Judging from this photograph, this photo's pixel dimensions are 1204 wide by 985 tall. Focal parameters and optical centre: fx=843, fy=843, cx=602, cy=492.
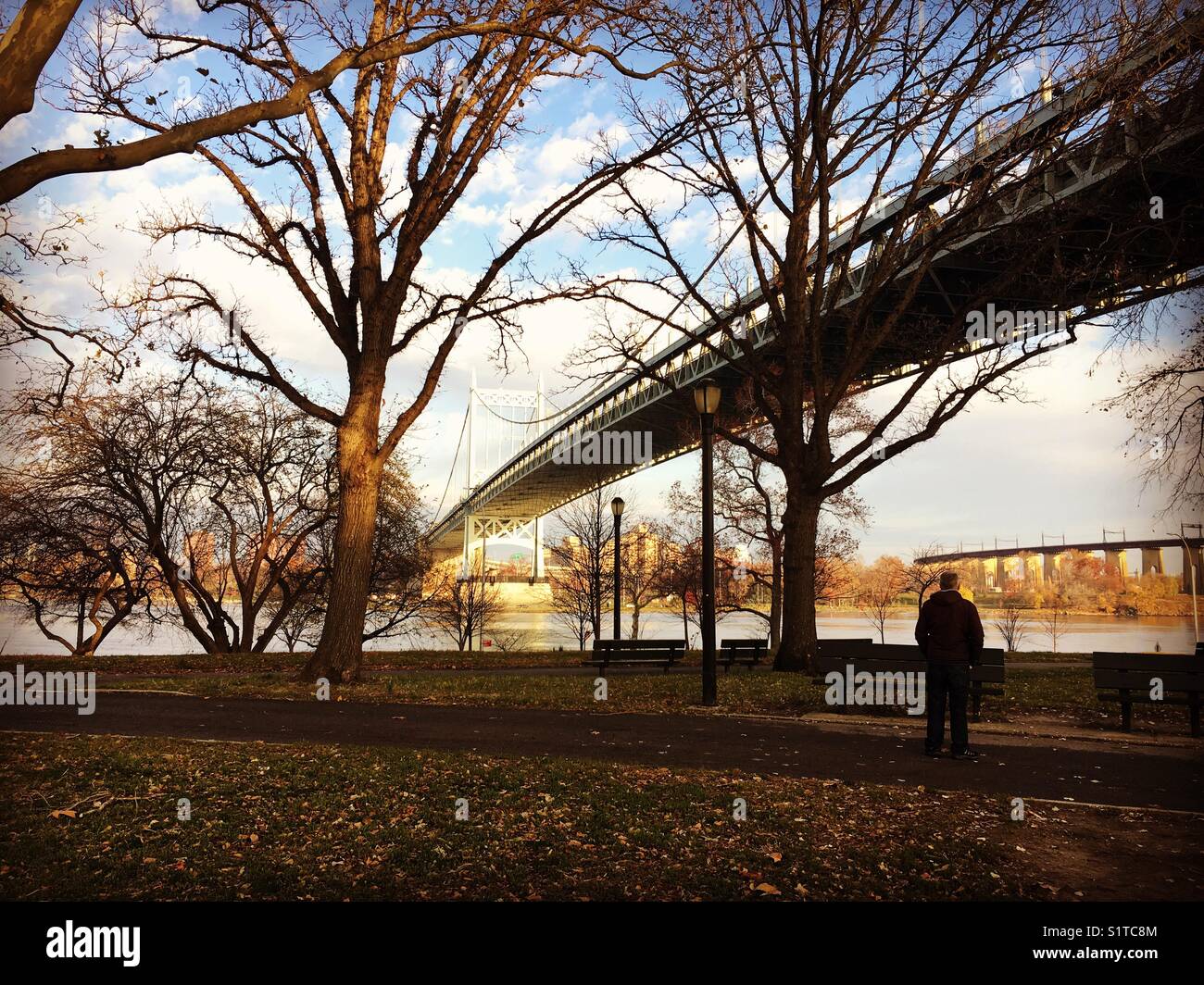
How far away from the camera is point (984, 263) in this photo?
65.8ft

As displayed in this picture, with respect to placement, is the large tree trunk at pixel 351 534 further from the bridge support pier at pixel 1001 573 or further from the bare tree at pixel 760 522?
the bridge support pier at pixel 1001 573

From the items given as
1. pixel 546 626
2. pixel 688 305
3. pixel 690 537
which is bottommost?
pixel 546 626

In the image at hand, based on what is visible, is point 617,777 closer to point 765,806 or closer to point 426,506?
point 765,806

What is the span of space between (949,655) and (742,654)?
27.3 feet

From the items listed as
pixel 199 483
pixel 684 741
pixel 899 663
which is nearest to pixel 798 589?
pixel 899 663

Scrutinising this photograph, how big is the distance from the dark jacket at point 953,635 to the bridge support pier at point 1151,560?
99.7 ft

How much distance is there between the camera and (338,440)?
35.9ft

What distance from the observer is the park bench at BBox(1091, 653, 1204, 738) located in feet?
26.4

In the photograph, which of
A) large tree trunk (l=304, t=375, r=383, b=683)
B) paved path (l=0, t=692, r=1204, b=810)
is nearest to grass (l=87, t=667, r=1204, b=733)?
large tree trunk (l=304, t=375, r=383, b=683)

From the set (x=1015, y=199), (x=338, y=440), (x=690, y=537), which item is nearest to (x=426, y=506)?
(x=690, y=537)

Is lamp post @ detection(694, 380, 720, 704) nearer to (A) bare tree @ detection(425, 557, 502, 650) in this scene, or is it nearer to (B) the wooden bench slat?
(B) the wooden bench slat

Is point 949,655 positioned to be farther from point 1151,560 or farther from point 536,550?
point 536,550
